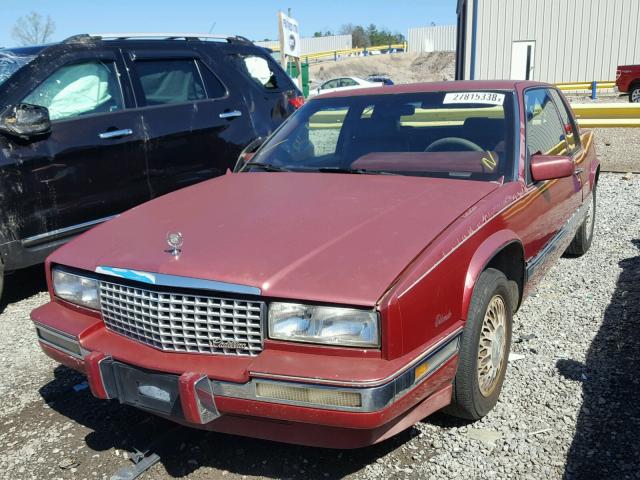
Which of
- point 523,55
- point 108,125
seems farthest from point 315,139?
point 523,55

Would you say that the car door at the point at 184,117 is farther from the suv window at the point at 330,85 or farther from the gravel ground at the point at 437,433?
the suv window at the point at 330,85

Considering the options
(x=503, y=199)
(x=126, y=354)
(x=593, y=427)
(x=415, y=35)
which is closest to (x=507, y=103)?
(x=503, y=199)

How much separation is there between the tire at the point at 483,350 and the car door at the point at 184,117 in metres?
3.33

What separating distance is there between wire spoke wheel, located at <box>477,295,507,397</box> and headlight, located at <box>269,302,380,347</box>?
30.3 inches

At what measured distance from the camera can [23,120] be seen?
4.18 m

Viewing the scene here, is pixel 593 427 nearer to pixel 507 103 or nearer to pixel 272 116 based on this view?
pixel 507 103

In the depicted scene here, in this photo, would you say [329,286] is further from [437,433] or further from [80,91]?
[80,91]

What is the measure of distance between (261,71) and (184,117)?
145cm

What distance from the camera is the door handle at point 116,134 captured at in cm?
475

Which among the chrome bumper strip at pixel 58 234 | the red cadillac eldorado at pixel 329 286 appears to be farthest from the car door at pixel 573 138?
the chrome bumper strip at pixel 58 234

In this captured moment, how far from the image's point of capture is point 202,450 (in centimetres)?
272

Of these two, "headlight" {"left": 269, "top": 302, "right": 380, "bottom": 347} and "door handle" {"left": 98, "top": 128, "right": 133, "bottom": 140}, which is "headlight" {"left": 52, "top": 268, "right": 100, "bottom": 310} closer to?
"headlight" {"left": 269, "top": 302, "right": 380, "bottom": 347}

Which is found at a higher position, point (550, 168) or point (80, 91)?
point (80, 91)

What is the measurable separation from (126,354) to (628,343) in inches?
115
